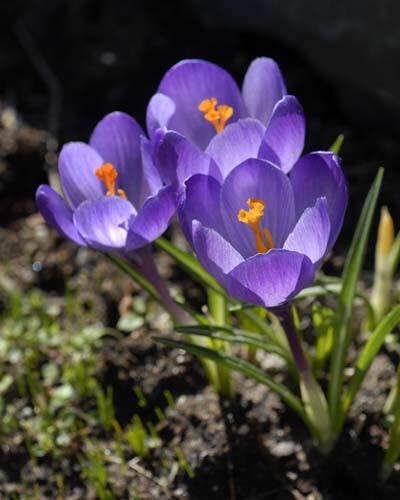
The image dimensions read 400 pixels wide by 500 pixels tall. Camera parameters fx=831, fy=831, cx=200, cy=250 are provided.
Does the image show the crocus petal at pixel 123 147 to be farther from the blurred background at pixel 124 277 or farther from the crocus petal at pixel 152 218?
the blurred background at pixel 124 277

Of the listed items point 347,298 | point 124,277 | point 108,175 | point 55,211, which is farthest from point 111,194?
point 124,277

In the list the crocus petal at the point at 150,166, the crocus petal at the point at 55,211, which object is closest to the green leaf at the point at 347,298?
the crocus petal at the point at 150,166

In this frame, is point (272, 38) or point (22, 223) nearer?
point (22, 223)

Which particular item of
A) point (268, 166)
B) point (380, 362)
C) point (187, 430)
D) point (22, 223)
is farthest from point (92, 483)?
point (22, 223)

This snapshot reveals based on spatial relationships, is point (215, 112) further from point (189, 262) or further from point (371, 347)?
point (371, 347)

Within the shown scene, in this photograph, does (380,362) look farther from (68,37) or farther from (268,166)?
(68,37)

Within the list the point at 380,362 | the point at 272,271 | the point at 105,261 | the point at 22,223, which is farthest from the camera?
the point at 22,223

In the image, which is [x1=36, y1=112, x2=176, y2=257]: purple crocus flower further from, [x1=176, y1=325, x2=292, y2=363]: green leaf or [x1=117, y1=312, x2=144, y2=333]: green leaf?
[x1=117, y1=312, x2=144, y2=333]: green leaf
